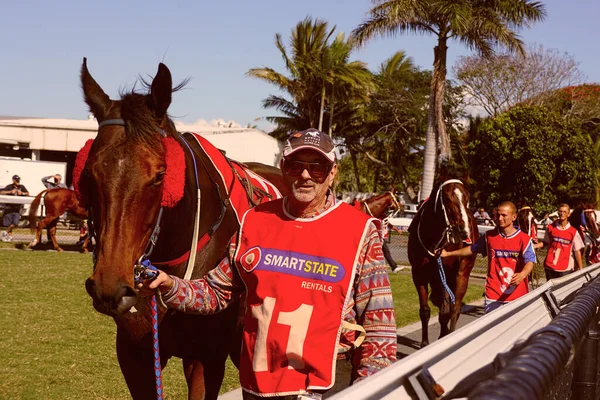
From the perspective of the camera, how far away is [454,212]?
8.46 meters

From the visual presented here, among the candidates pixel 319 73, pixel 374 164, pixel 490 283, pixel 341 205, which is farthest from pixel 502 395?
pixel 374 164

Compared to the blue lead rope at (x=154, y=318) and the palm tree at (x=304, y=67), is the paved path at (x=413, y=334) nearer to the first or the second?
the blue lead rope at (x=154, y=318)

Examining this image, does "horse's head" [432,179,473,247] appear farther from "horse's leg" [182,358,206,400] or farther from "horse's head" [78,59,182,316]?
"horse's head" [78,59,182,316]

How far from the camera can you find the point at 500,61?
131 ft

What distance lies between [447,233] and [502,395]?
7301mm

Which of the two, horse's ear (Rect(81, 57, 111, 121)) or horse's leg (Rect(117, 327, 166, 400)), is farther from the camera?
horse's leg (Rect(117, 327, 166, 400))

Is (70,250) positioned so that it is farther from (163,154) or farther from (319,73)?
(319,73)

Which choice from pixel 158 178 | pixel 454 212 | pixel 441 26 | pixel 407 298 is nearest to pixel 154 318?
pixel 158 178

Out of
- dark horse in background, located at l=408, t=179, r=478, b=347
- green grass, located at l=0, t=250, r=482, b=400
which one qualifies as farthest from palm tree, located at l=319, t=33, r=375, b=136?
dark horse in background, located at l=408, t=179, r=478, b=347

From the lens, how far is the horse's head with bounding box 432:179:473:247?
329 inches

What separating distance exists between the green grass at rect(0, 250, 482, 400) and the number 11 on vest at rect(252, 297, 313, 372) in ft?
11.3

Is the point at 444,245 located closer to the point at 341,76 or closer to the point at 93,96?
the point at 93,96

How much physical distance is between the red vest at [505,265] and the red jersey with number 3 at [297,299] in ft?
17.0

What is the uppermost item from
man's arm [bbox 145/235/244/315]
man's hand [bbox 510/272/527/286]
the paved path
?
man's arm [bbox 145/235/244/315]
